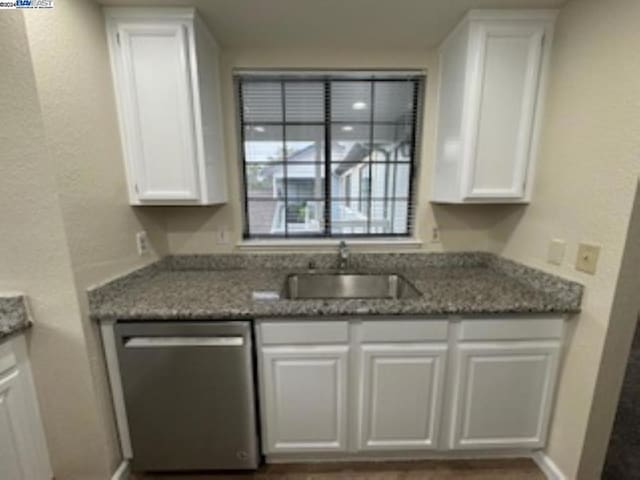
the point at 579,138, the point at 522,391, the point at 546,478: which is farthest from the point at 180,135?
the point at 546,478

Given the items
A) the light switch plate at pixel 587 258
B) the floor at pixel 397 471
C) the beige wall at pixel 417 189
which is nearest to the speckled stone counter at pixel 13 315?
the beige wall at pixel 417 189

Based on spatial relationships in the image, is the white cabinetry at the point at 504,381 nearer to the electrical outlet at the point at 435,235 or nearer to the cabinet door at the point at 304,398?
the cabinet door at the point at 304,398

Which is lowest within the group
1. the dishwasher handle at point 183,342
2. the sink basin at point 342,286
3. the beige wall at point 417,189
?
the dishwasher handle at point 183,342

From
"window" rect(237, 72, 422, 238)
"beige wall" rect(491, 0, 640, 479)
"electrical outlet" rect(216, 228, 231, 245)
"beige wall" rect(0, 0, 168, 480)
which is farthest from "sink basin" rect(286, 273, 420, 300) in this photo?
"beige wall" rect(0, 0, 168, 480)

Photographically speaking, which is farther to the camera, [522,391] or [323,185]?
[323,185]

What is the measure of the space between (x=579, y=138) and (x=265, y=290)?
65.0 inches

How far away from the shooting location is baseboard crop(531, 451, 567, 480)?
144 centimetres

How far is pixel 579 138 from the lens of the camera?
4.36 feet

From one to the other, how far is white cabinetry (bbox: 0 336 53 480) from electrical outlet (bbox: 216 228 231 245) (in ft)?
3.35

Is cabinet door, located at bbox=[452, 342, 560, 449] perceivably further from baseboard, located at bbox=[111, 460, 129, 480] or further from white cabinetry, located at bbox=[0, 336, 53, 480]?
white cabinetry, located at bbox=[0, 336, 53, 480]

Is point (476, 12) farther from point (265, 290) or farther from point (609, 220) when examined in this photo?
point (265, 290)

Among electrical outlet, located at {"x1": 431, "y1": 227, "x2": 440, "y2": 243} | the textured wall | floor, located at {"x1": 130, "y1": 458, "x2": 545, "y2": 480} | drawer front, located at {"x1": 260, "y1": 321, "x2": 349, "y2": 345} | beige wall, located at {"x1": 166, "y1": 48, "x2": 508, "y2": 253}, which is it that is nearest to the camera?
the textured wall

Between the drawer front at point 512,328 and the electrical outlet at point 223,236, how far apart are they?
4.80ft

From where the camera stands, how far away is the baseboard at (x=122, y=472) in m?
1.44
